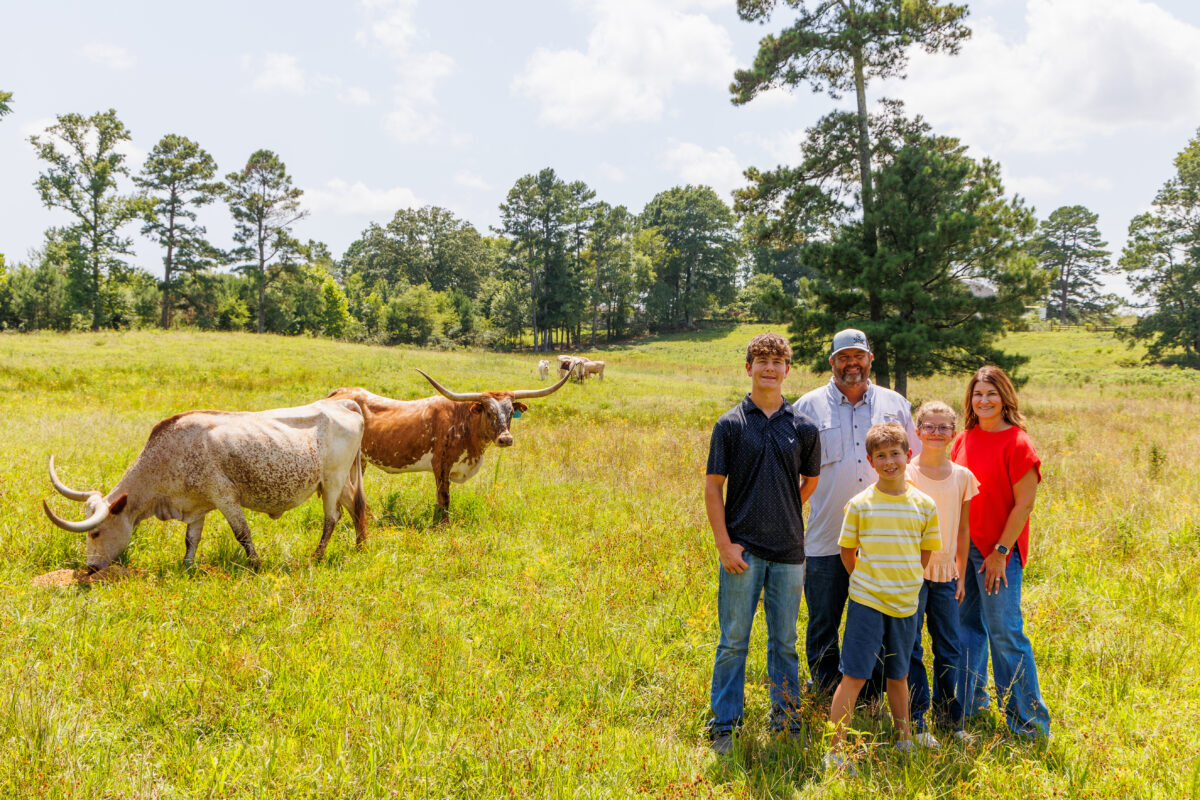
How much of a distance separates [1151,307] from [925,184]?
39589mm

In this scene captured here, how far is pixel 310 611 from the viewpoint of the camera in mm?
4148

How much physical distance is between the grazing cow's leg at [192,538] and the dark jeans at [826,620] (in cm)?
483

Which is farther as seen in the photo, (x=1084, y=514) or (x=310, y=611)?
(x=1084, y=514)

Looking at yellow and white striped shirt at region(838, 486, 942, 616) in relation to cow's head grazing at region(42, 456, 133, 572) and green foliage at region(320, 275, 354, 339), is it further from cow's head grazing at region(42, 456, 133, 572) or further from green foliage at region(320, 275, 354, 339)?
green foliage at region(320, 275, 354, 339)

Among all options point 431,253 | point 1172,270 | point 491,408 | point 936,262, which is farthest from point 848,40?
point 431,253

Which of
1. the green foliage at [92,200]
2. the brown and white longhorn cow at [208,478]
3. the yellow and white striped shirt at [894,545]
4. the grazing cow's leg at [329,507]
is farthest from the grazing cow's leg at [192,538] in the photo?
the green foliage at [92,200]

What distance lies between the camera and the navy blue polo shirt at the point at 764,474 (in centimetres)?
308

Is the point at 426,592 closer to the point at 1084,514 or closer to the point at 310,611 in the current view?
the point at 310,611

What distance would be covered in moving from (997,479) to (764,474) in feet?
4.41

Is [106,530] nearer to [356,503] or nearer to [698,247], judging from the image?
[356,503]

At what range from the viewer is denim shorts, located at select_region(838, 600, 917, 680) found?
2.97 m

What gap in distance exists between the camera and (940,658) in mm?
3314

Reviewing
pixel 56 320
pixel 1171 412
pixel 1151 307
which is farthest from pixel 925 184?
pixel 56 320

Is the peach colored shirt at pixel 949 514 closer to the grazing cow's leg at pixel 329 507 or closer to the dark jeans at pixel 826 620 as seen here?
the dark jeans at pixel 826 620
